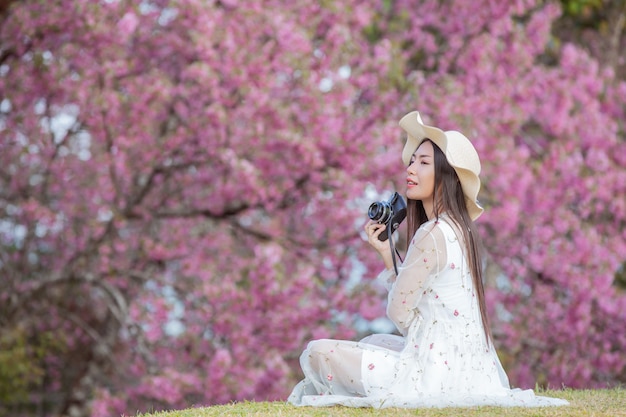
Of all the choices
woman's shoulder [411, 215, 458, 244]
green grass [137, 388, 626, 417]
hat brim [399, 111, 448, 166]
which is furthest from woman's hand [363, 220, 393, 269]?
green grass [137, 388, 626, 417]

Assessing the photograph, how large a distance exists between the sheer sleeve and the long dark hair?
0.43 feet

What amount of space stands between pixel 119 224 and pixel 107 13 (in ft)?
4.76

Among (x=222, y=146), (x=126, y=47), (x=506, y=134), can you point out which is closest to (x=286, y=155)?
(x=222, y=146)

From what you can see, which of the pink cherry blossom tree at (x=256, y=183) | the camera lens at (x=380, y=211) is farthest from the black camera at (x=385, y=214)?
the pink cherry blossom tree at (x=256, y=183)

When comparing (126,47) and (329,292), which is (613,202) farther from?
(126,47)

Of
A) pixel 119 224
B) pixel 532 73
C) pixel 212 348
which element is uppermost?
pixel 532 73

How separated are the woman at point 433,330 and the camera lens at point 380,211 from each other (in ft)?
0.13

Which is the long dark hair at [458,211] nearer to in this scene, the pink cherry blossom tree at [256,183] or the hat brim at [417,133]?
the hat brim at [417,133]

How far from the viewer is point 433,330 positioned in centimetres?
362

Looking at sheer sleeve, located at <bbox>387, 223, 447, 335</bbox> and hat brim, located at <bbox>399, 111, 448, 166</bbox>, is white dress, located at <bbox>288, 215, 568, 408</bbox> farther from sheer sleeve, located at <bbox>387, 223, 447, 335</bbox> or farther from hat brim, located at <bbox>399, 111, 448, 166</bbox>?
hat brim, located at <bbox>399, 111, 448, 166</bbox>

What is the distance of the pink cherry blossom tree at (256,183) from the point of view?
6.51 metres

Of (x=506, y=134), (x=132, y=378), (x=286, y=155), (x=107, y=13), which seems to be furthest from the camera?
(x=506, y=134)

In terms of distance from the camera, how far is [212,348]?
6.74 m

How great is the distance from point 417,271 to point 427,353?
0.32 metres
